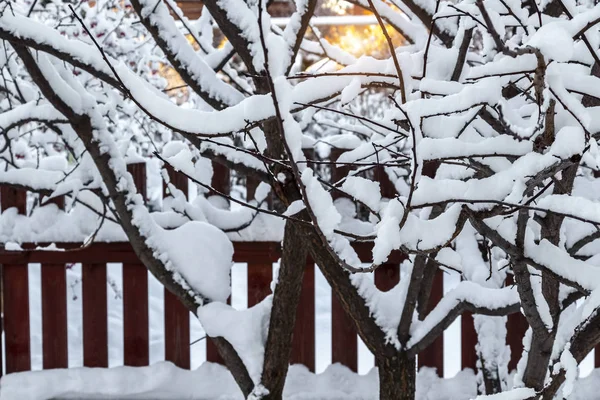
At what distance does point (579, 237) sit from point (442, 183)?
872 mm

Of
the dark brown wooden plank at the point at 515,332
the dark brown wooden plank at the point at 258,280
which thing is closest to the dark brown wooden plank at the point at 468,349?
the dark brown wooden plank at the point at 515,332

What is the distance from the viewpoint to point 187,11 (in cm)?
805

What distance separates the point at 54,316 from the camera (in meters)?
3.21

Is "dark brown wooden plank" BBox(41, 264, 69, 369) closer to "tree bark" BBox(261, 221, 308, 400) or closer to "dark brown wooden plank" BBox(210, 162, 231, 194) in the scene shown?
"dark brown wooden plank" BBox(210, 162, 231, 194)

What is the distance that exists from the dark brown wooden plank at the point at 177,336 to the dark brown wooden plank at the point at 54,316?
0.48 metres

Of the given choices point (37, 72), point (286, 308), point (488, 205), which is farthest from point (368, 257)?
point (488, 205)

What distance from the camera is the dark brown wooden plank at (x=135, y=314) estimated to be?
3.11 m

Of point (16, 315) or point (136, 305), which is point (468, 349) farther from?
point (16, 315)

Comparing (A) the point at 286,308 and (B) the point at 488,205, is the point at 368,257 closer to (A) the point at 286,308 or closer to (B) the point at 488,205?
(A) the point at 286,308

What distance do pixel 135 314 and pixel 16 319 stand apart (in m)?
0.56

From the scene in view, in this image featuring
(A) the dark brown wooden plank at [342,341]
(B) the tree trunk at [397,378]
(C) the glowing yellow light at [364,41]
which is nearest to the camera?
(B) the tree trunk at [397,378]

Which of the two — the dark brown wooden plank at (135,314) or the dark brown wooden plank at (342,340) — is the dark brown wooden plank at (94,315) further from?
the dark brown wooden plank at (342,340)

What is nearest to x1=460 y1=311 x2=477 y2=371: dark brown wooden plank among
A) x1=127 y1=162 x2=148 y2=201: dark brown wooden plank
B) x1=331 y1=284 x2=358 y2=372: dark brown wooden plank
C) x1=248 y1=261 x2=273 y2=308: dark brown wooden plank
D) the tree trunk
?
x1=331 y1=284 x2=358 y2=372: dark brown wooden plank

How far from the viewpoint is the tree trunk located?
1957 millimetres
